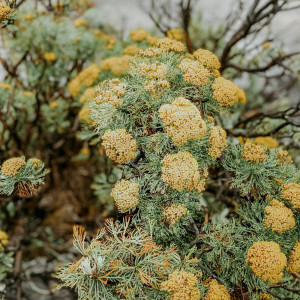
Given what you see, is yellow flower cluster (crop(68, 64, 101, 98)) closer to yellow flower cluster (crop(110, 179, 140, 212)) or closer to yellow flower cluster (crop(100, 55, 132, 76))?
yellow flower cluster (crop(100, 55, 132, 76))

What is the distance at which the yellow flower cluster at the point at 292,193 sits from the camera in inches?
34.2

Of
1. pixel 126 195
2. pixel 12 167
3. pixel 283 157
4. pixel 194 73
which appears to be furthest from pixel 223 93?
pixel 12 167

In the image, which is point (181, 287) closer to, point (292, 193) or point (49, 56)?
point (292, 193)

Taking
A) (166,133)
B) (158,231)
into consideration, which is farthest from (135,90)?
(158,231)

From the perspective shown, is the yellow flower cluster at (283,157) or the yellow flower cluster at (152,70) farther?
the yellow flower cluster at (283,157)

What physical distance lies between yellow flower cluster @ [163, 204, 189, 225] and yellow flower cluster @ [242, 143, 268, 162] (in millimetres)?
257

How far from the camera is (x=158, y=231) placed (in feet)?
3.00

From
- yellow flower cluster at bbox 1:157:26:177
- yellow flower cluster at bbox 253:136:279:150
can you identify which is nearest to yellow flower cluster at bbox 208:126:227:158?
yellow flower cluster at bbox 253:136:279:150

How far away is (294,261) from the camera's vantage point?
85cm

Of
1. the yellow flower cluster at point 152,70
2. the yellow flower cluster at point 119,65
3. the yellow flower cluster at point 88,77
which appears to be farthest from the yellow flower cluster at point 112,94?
the yellow flower cluster at point 88,77

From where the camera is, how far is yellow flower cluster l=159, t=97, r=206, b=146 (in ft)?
2.57

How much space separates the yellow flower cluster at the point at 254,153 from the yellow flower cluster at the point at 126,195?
35 cm

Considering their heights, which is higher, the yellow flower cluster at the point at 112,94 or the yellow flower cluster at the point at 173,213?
the yellow flower cluster at the point at 112,94

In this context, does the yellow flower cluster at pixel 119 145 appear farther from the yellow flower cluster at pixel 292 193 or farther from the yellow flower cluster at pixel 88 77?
the yellow flower cluster at pixel 88 77
